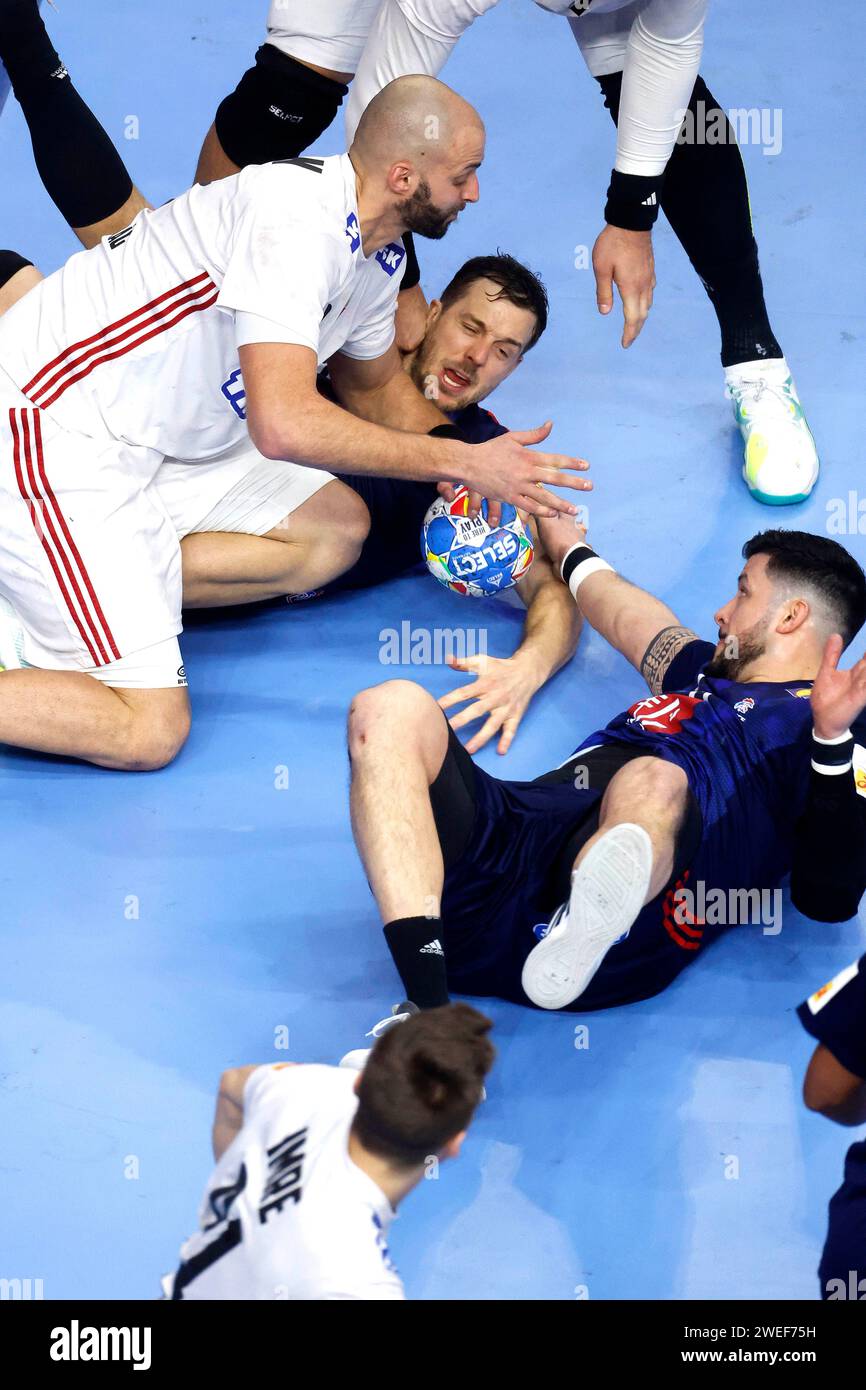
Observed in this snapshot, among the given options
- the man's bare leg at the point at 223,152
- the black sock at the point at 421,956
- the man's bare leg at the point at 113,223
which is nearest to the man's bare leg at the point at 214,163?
the man's bare leg at the point at 223,152

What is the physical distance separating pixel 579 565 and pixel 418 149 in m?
1.07

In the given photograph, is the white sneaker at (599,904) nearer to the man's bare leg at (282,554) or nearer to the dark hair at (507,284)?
the man's bare leg at (282,554)

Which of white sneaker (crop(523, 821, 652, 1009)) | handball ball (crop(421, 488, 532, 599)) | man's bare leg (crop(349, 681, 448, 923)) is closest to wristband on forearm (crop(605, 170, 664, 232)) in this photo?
handball ball (crop(421, 488, 532, 599))

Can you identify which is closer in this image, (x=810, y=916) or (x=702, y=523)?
(x=810, y=916)

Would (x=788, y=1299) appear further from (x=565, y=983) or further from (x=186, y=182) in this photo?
(x=186, y=182)

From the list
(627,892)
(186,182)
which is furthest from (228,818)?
(186,182)

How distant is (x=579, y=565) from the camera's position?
393cm

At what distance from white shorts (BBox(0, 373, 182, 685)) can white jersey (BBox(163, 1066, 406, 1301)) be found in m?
1.70

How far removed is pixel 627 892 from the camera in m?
2.68

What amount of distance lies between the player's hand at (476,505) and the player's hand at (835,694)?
43.3 inches

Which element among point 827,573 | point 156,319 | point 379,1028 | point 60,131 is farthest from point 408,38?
point 379,1028

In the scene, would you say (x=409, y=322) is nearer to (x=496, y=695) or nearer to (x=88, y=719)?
(x=496, y=695)

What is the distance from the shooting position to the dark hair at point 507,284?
4.13 metres
